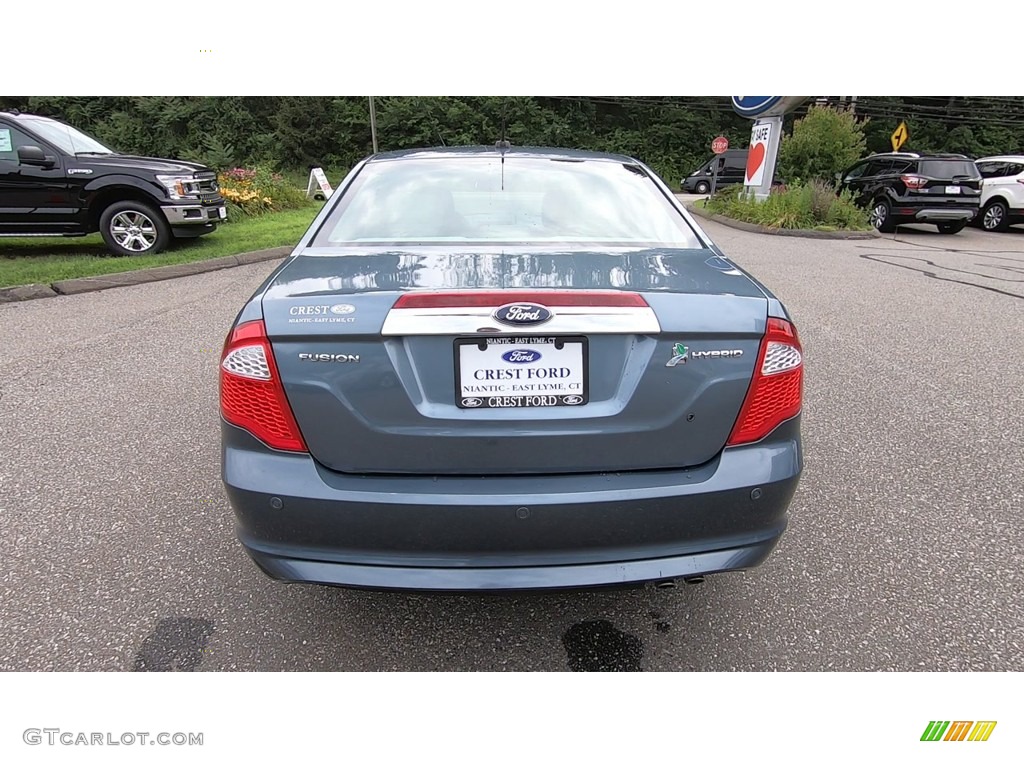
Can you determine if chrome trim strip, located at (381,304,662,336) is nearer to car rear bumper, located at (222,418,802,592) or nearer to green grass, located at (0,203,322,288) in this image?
car rear bumper, located at (222,418,802,592)

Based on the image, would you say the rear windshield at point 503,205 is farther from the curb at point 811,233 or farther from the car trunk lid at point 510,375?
the curb at point 811,233

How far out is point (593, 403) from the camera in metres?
1.68

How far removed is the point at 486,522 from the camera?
164 centimetres

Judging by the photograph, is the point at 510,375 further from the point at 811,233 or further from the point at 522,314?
the point at 811,233

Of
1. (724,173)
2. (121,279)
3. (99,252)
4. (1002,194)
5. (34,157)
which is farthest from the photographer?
(724,173)

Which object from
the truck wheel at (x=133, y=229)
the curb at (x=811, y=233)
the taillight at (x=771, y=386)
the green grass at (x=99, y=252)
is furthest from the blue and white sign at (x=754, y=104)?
the taillight at (x=771, y=386)

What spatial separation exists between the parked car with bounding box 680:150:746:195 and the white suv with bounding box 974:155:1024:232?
13379 mm

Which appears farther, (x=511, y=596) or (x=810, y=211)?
(x=810, y=211)

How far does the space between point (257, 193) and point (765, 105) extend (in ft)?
39.5

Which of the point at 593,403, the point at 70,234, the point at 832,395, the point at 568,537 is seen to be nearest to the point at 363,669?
the point at 568,537

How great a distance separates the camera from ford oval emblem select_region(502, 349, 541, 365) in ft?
5.35

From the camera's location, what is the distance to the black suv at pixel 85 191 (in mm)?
7762
